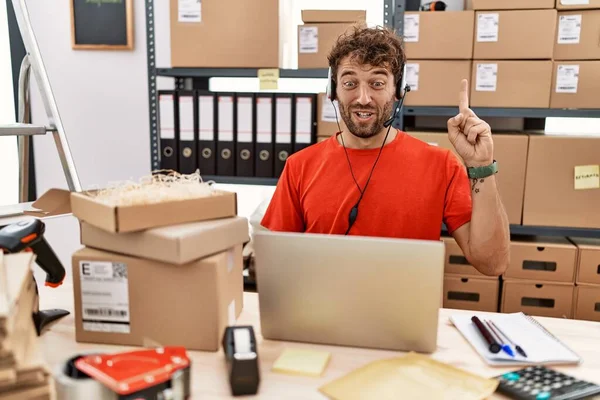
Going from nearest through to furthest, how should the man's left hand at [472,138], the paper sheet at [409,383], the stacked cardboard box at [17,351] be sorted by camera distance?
the stacked cardboard box at [17,351] → the paper sheet at [409,383] → the man's left hand at [472,138]

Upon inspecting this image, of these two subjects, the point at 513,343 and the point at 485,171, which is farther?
the point at 485,171

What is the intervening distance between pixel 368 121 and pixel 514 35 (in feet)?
2.83

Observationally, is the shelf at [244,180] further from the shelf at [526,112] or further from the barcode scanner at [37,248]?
the barcode scanner at [37,248]

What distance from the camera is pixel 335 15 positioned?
2113 mm

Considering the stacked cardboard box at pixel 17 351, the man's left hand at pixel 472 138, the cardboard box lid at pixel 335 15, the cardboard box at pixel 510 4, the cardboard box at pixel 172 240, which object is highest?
the cardboard box at pixel 510 4

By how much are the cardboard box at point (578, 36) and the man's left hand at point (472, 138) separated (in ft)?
2.95

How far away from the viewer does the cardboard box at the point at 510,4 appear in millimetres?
1990

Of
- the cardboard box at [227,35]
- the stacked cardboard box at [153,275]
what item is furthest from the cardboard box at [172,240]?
the cardboard box at [227,35]

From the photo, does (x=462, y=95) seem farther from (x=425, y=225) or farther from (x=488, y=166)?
(x=425, y=225)

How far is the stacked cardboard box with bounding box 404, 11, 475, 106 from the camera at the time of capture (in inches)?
81.1

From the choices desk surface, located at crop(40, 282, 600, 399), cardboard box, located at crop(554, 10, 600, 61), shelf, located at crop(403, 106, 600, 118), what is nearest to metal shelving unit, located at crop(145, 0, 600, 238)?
shelf, located at crop(403, 106, 600, 118)

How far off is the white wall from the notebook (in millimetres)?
2627

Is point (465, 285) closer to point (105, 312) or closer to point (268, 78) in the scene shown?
point (268, 78)

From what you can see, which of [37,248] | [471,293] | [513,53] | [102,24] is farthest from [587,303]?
[102,24]
